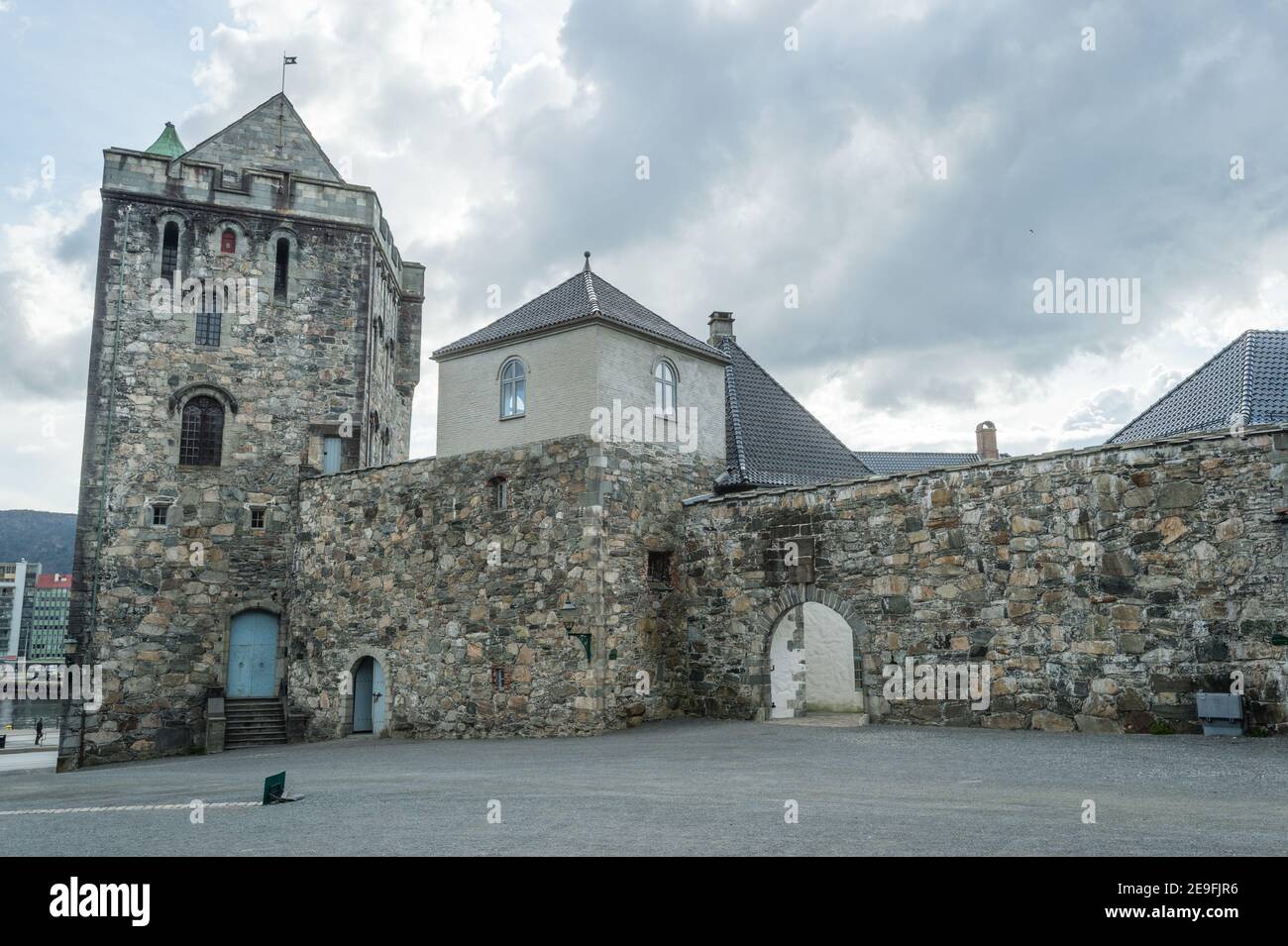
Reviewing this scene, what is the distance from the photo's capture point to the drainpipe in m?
20.4

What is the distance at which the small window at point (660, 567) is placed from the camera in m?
17.3

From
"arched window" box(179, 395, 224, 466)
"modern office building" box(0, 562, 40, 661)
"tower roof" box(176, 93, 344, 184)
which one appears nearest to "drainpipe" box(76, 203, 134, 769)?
"arched window" box(179, 395, 224, 466)

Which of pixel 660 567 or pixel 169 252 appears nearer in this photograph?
pixel 660 567

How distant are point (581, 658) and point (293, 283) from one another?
12.9 metres

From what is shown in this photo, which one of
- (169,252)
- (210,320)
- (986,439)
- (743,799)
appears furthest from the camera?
(986,439)

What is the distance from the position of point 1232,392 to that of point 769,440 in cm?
952

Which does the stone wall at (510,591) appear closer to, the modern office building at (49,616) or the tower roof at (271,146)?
the tower roof at (271,146)

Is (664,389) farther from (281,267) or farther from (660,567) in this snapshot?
(281,267)

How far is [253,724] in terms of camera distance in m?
20.8

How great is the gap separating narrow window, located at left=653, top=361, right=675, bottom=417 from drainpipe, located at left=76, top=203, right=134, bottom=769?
12.8m

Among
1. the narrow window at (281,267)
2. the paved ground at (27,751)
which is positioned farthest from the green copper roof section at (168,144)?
the paved ground at (27,751)

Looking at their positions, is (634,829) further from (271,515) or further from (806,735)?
(271,515)

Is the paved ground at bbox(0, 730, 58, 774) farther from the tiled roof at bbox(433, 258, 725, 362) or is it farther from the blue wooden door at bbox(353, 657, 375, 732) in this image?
A: the tiled roof at bbox(433, 258, 725, 362)

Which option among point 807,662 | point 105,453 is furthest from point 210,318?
point 807,662
